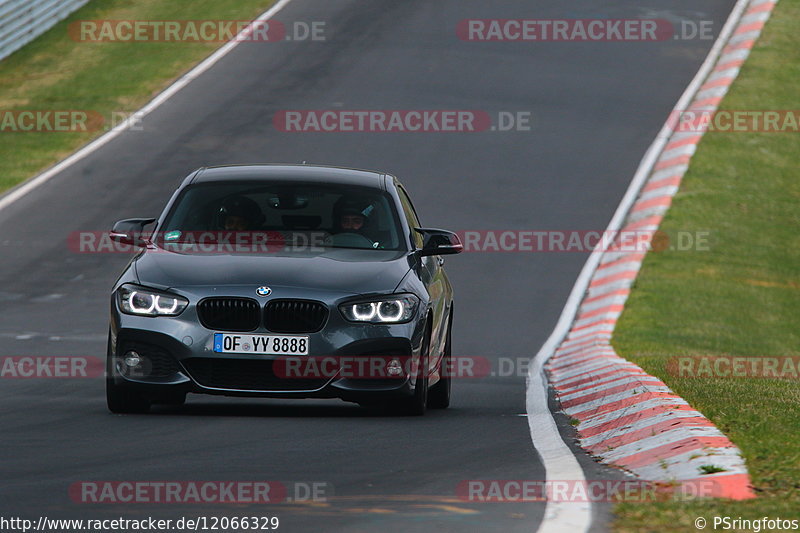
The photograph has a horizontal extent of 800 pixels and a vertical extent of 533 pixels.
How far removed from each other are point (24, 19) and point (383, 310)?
22.1 metres

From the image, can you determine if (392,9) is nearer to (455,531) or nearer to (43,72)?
(43,72)

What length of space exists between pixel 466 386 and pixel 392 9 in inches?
830

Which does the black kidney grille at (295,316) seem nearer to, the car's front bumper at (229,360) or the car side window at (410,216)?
the car's front bumper at (229,360)

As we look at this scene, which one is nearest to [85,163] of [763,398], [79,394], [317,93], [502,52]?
[317,93]

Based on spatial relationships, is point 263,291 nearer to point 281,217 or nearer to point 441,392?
point 281,217

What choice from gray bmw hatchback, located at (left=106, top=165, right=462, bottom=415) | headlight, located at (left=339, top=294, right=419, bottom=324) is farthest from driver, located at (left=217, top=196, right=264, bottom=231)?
headlight, located at (left=339, top=294, right=419, bottom=324)

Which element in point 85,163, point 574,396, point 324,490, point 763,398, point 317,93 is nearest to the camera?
point 324,490

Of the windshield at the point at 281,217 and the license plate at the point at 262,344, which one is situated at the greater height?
the windshield at the point at 281,217

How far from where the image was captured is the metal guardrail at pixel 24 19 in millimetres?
28906

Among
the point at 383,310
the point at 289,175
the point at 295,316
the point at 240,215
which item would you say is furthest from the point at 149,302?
the point at 289,175

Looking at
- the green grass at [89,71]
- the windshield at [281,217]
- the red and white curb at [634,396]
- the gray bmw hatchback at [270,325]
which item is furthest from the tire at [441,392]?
the green grass at [89,71]

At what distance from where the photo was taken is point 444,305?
11.0 m

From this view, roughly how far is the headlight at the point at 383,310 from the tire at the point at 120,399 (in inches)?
54.7

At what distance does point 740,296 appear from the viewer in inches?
742
